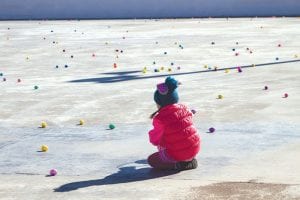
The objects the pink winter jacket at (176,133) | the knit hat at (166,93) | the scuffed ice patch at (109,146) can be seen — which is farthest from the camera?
the scuffed ice patch at (109,146)

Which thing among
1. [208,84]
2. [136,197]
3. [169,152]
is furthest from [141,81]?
[136,197]

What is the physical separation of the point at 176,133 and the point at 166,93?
0.46 metres

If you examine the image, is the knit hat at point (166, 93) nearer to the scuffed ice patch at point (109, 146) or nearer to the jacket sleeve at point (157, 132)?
the jacket sleeve at point (157, 132)

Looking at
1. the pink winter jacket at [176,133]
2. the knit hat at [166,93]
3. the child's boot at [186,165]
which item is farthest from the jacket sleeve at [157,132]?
the child's boot at [186,165]

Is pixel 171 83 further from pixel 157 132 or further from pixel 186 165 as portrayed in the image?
pixel 186 165

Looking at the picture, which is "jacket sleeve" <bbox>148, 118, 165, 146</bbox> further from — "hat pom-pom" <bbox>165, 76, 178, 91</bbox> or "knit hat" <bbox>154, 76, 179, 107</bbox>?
"hat pom-pom" <bbox>165, 76, 178, 91</bbox>

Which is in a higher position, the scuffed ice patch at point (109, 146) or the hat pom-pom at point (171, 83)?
the hat pom-pom at point (171, 83)

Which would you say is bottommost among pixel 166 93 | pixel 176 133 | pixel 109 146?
pixel 176 133

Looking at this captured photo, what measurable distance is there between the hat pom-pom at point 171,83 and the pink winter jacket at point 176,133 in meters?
0.21

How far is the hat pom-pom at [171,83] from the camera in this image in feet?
24.5

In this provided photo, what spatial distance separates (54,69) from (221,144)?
9.59 metres

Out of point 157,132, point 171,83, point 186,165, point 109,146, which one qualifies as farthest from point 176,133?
point 109,146

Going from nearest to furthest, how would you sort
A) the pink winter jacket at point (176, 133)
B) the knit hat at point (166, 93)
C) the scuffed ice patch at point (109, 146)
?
the pink winter jacket at point (176, 133) → the knit hat at point (166, 93) → the scuffed ice patch at point (109, 146)

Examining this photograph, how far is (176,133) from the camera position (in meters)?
7.42
